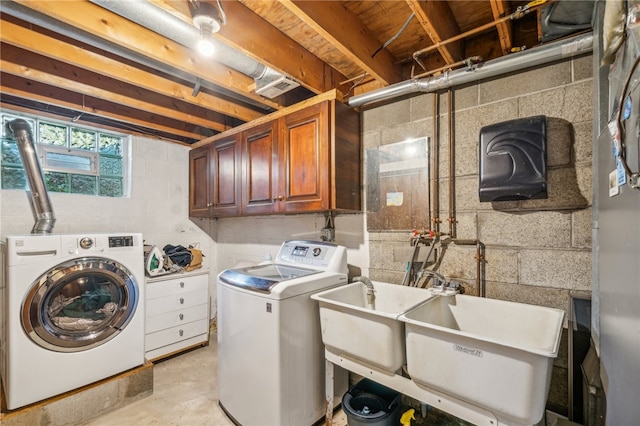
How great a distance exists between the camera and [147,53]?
5.61 feet

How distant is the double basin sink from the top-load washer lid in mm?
309

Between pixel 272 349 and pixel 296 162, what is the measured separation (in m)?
1.31

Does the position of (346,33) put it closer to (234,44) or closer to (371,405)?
(234,44)

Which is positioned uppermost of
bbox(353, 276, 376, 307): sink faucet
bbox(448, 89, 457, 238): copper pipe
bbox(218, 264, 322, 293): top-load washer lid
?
bbox(448, 89, 457, 238): copper pipe

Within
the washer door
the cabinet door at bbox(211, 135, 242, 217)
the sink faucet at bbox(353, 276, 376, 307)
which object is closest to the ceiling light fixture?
the cabinet door at bbox(211, 135, 242, 217)

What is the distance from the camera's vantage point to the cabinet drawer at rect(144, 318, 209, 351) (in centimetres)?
268

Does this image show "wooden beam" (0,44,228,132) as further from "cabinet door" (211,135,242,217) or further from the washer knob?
the washer knob

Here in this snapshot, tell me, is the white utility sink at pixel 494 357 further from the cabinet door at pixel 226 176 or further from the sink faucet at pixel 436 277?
the cabinet door at pixel 226 176

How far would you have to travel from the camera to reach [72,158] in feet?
9.20

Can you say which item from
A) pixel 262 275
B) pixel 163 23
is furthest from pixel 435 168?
pixel 163 23

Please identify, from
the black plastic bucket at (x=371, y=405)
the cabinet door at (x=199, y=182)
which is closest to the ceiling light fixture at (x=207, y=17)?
the cabinet door at (x=199, y=182)

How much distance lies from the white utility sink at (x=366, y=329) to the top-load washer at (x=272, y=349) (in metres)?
0.16

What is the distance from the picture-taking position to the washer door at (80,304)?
1.91 meters

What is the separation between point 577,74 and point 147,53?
2371mm
